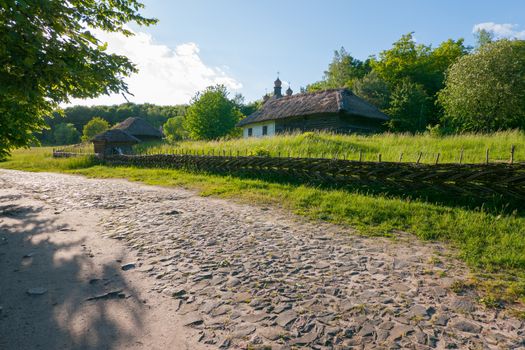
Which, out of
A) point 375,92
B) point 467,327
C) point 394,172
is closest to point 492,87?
point 375,92

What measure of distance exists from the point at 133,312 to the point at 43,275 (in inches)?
66.8

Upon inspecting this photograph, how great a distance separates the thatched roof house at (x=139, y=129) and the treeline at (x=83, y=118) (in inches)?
995

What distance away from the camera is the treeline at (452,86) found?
74.9 ft

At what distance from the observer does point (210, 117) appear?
109ft

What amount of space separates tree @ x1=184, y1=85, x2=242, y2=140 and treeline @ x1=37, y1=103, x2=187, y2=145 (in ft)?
115

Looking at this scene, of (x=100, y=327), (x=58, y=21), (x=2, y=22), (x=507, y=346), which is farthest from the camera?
(x=58, y=21)

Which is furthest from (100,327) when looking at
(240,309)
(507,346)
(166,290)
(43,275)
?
(507,346)

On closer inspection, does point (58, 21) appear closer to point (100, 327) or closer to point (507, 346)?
point (100, 327)

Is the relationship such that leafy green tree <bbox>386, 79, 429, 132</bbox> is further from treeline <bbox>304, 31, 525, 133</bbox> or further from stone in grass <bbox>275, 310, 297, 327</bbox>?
stone in grass <bbox>275, 310, 297, 327</bbox>

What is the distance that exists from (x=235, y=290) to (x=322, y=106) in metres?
21.5

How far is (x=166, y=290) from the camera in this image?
3225 mm

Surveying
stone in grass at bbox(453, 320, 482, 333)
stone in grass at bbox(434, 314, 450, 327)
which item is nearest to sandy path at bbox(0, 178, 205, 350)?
stone in grass at bbox(434, 314, 450, 327)

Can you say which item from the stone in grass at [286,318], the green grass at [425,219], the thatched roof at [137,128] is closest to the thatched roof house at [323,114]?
the green grass at [425,219]

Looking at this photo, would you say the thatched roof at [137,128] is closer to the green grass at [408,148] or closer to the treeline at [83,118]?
the treeline at [83,118]
